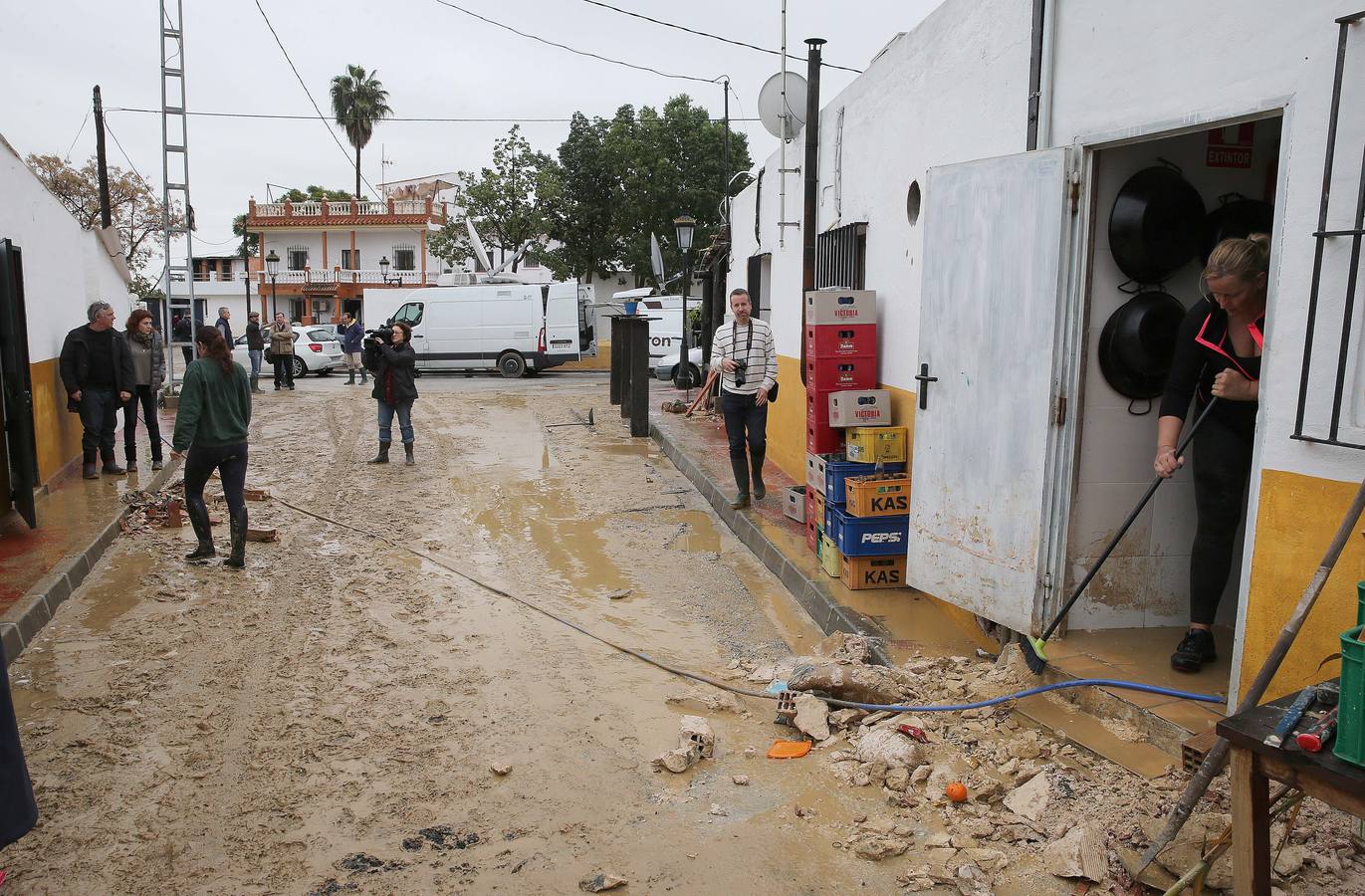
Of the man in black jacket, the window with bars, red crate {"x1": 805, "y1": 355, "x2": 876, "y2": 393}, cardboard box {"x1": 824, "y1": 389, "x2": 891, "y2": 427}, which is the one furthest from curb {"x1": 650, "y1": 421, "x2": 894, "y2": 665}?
the man in black jacket

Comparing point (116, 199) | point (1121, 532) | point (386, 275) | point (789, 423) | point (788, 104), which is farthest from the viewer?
point (386, 275)

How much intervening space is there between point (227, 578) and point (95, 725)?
2491 millimetres

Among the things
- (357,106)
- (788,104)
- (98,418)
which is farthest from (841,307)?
(357,106)

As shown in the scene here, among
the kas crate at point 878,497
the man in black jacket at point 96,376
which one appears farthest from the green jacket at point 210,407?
the kas crate at point 878,497

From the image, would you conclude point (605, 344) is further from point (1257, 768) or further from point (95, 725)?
point (1257, 768)

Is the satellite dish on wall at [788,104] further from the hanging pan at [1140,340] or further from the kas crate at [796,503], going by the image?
the hanging pan at [1140,340]

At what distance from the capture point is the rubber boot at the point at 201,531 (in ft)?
22.9

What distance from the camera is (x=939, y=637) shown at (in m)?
5.28

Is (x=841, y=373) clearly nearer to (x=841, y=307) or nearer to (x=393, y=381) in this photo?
(x=841, y=307)

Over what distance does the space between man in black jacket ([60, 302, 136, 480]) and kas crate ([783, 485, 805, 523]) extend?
6814 millimetres

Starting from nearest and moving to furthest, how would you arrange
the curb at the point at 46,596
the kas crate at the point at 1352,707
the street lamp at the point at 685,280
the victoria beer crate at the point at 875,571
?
the kas crate at the point at 1352,707, the curb at the point at 46,596, the victoria beer crate at the point at 875,571, the street lamp at the point at 685,280

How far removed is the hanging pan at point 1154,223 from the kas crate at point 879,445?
2.00 meters

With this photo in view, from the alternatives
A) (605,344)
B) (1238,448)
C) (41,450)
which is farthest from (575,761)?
(605,344)

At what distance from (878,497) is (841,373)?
1.34 metres
